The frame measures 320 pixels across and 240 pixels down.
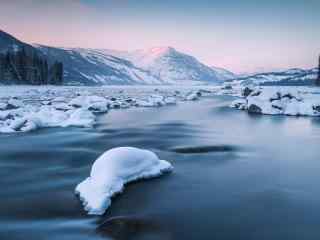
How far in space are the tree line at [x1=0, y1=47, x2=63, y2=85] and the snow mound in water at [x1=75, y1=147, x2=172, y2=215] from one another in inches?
3077

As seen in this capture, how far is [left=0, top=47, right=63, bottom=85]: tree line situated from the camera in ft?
253

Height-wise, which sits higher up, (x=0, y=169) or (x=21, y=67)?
(x=21, y=67)

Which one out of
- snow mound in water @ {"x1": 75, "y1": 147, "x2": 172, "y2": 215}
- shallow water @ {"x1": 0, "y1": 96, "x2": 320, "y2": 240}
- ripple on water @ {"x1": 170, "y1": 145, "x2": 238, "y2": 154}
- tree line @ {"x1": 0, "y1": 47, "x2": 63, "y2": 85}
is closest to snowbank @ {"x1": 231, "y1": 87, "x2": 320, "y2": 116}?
shallow water @ {"x1": 0, "y1": 96, "x2": 320, "y2": 240}

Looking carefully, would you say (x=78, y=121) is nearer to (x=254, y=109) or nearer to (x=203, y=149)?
(x=203, y=149)

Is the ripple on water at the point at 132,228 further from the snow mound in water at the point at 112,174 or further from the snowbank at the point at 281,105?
the snowbank at the point at 281,105

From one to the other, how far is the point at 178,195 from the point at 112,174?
1883 mm

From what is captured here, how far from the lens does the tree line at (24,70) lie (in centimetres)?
7706

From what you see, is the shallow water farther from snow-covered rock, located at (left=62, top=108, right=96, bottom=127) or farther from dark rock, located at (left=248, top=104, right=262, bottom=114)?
dark rock, located at (left=248, top=104, right=262, bottom=114)

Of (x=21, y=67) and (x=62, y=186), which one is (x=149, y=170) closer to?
(x=62, y=186)

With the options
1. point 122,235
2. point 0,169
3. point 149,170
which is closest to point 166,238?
point 122,235

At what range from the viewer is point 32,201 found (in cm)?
721

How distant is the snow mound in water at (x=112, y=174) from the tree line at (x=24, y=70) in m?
78.2

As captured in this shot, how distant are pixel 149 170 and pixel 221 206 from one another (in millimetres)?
2823

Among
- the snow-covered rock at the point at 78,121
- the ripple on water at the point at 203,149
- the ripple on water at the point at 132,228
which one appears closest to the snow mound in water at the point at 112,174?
the ripple on water at the point at 132,228
